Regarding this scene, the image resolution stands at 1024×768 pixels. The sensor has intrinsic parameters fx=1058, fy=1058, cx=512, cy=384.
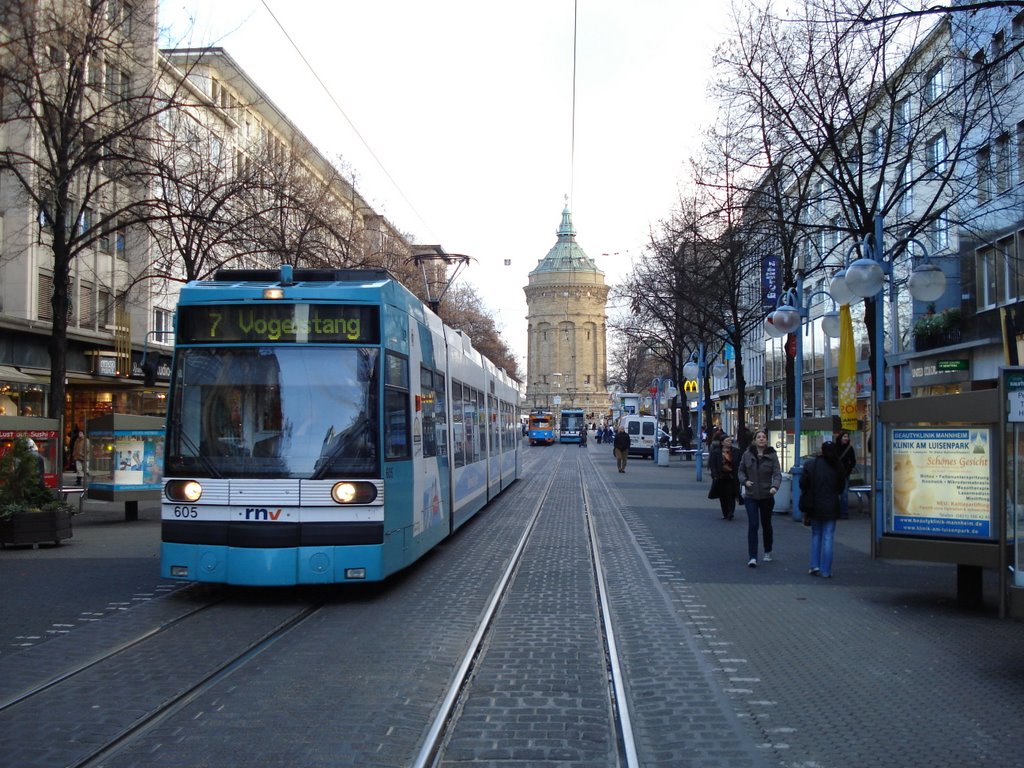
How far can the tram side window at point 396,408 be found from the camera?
1070cm

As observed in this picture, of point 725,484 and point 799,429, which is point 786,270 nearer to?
point 799,429

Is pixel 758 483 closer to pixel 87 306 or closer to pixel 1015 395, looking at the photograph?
pixel 1015 395

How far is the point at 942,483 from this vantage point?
10516 millimetres

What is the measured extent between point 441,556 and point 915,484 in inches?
258

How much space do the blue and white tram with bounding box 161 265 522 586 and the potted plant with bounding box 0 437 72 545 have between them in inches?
Result: 237

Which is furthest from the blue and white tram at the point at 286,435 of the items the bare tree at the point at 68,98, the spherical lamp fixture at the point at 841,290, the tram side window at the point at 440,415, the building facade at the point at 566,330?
the building facade at the point at 566,330

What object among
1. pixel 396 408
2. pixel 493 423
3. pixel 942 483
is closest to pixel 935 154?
pixel 493 423

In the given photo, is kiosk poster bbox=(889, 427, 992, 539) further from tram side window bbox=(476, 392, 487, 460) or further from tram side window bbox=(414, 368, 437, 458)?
tram side window bbox=(476, 392, 487, 460)

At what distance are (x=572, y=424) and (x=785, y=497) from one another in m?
65.8

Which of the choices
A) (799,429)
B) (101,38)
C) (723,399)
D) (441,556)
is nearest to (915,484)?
(441,556)

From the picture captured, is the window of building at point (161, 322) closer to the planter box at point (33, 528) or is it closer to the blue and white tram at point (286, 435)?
the planter box at point (33, 528)

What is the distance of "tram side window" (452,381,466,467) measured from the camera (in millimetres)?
15984

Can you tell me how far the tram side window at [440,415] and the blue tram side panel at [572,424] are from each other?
72.8 meters

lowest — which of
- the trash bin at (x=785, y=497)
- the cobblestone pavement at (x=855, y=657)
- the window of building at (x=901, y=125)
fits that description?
the cobblestone pavement at (x=855, y=657)
